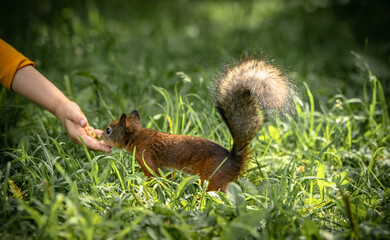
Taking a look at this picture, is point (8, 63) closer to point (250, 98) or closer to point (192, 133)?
point (192, 133)

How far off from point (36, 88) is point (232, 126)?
1203mm

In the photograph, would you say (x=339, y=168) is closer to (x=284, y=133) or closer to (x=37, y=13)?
(x=284, y=133)

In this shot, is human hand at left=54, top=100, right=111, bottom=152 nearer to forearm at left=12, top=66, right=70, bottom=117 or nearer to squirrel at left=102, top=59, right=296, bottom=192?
forearm at left=12, top=66, right=70, bottom=117

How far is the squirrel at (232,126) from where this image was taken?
7.38 ft

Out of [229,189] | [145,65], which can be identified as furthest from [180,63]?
[229,189]

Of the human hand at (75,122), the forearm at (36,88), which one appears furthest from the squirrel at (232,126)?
the forearm at (36,88)

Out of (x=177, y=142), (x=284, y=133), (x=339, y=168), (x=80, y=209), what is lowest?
(x=80, y=209)

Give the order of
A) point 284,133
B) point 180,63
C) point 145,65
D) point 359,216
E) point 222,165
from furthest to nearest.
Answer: point 180,63, point 145,65, point 284,133, point 222,165, point 359,216

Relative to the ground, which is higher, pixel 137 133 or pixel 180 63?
pixel 180 63

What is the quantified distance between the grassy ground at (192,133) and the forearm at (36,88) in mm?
219

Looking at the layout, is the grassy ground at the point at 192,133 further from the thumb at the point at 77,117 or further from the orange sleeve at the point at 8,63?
the orange sleeve at the point at 8,63

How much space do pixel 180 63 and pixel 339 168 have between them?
253cm

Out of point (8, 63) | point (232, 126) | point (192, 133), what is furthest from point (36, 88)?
point (232, 126)

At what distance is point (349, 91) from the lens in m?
3.90
